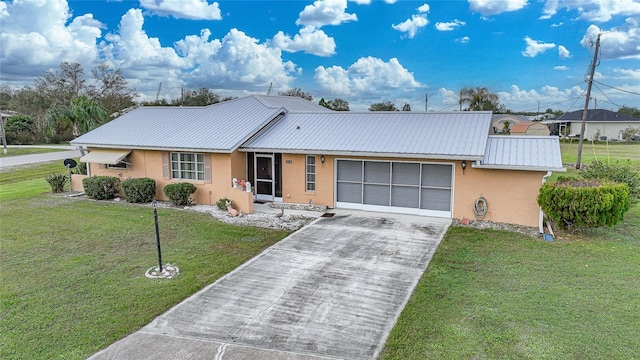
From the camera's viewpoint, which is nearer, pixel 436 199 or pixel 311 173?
pixel 436 199

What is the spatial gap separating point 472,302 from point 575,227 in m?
6.47

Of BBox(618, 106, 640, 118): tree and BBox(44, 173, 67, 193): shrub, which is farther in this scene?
BBox(618, 106, 640, 118): tree

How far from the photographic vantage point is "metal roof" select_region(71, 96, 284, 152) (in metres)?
15.0

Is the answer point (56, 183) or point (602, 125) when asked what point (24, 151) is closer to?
point (56, 183)

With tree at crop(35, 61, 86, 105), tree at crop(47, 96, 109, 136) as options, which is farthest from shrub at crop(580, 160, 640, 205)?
tree at crop(35, 61, 86, 105)

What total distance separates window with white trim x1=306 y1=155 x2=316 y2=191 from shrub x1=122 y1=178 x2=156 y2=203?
19.9 feet

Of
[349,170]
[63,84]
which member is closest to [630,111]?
[349,170]

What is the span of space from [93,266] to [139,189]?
6.63 metres

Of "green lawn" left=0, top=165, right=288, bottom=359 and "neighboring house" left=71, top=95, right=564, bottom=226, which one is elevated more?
"neighboring house" left=71, top=95, right=564, bottom=226

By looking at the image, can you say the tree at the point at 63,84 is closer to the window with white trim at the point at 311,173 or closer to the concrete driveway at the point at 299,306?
the window with white trim at the point at 311,173

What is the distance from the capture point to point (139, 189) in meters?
15.2

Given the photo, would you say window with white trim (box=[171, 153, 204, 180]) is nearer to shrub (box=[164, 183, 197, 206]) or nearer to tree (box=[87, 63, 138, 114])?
shrub (box=[164, 183, 197, 206])

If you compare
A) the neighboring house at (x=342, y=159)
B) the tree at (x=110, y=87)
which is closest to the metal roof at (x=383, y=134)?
the neighboring house at (x=342, y=159)

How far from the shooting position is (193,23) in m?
26.4
